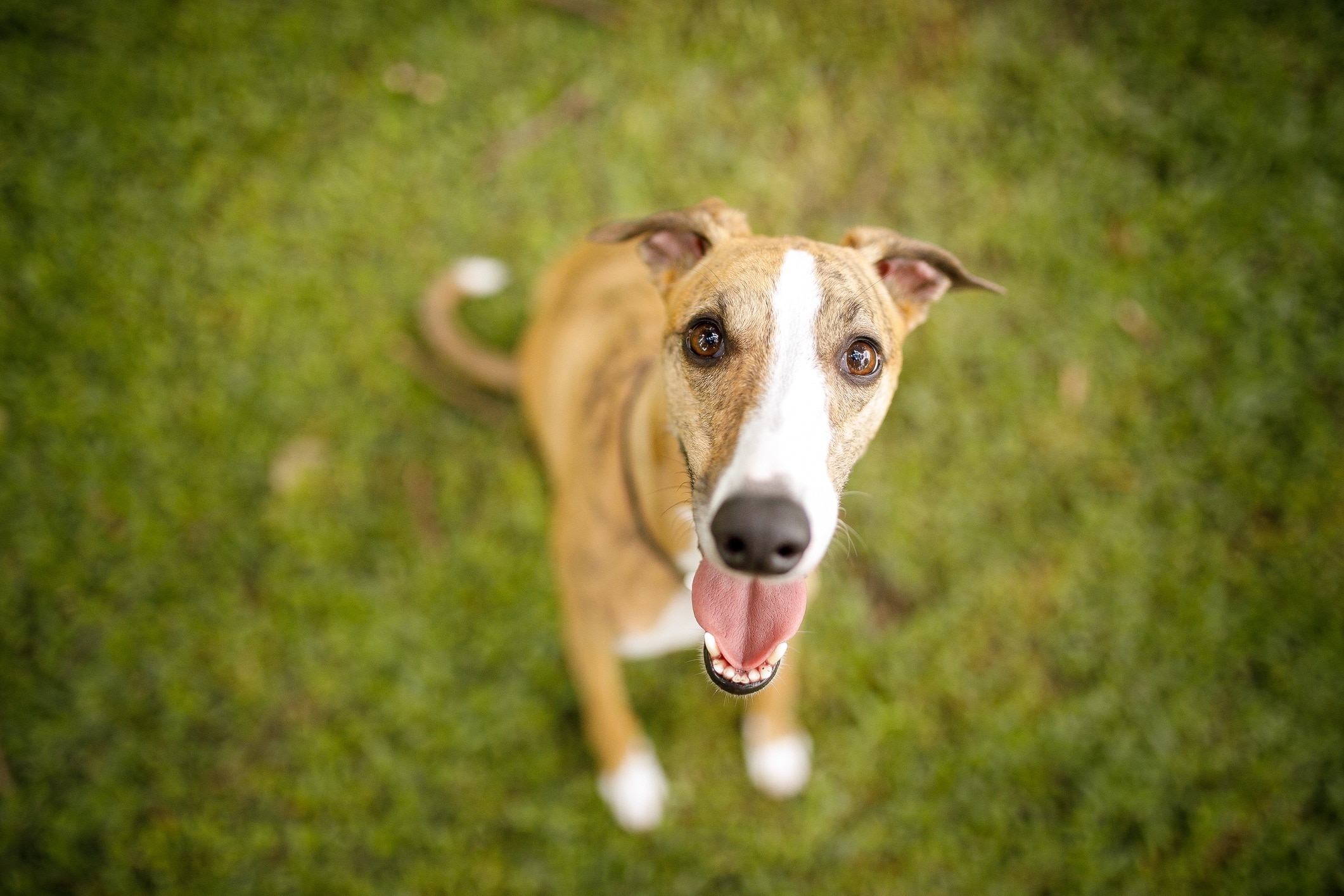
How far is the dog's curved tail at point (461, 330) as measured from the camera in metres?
3.96

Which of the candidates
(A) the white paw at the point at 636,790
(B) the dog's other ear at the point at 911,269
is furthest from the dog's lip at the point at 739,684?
(A) the white paw at the point at 636,790

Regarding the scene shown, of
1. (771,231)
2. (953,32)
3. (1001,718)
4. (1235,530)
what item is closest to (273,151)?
(771,231)

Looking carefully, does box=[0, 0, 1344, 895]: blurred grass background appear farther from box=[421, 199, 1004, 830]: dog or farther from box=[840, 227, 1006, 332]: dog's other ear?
box=[840, 227, 1006, 332]: dog's other ear

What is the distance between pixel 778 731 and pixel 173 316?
4.05 m

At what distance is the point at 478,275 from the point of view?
410 cm

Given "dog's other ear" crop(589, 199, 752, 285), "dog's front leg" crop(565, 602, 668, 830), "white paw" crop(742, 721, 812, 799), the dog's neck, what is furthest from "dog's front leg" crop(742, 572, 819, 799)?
"dog's other ear" crop(589, 199, 752, 285)

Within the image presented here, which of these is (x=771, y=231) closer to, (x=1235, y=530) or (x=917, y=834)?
(x=1235, y=530)

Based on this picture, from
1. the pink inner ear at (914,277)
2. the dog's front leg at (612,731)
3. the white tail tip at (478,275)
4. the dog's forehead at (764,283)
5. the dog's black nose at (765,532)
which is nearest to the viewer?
the dog's black nose at (765,532)

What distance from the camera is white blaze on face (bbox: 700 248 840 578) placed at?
1859 mm

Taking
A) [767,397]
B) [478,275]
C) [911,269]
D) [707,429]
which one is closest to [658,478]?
[707,429]

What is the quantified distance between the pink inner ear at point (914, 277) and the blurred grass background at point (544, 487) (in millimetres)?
1603

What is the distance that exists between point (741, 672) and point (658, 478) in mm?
685

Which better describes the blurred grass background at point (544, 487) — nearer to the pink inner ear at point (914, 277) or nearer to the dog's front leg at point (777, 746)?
the dog's front leg at point (777, 746)

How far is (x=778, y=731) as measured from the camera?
3609mm
